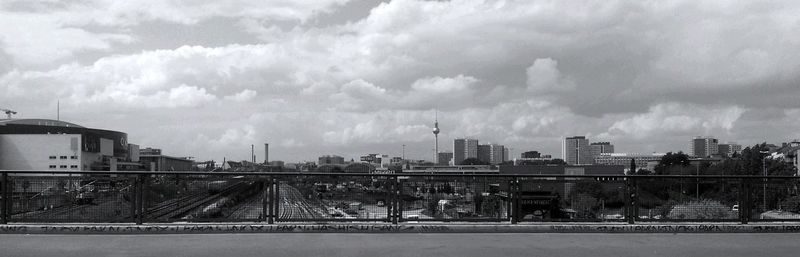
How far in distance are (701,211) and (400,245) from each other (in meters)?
6.81

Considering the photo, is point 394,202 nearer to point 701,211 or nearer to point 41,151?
point 701,211

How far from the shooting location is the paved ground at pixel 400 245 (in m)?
10.9

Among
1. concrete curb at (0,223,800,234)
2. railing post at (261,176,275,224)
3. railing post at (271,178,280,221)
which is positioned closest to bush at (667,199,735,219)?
concrete curb at (0,223,800,234)

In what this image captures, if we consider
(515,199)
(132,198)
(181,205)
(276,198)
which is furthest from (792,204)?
(132,198)

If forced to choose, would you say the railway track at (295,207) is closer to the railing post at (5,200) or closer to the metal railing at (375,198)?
the metal railing at (375,198)

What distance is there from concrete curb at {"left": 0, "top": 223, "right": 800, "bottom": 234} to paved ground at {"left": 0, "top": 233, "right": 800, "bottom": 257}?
1.64ft

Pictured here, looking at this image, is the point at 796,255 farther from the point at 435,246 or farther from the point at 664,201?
the point at 435,246

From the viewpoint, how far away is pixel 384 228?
13.9 m

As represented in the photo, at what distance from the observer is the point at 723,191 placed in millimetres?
A: 15266

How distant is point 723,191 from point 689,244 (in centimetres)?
355

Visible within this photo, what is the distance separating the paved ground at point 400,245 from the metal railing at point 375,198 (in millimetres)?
1168

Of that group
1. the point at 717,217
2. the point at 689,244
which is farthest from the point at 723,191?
the point at 689,244

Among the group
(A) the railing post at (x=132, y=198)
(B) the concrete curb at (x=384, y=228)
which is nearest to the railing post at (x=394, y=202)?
(B) the concrete curb at (x=384, y=228)

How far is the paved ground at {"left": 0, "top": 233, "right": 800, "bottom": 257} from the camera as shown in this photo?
10.9 metres
